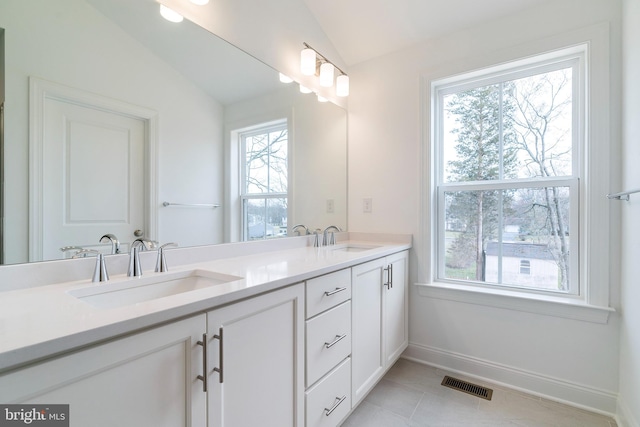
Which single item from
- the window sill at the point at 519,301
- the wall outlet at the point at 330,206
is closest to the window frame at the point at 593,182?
the window sill at the point at 519,301

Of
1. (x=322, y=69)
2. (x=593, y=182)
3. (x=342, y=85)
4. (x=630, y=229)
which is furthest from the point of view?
(x=342, y=85)

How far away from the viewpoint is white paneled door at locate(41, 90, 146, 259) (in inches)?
38.8

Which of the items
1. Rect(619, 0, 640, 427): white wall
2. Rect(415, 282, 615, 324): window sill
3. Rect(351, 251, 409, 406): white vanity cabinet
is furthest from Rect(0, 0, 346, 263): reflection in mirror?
Rect(619, 0, 640, 427): white wall

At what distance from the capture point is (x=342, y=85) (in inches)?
89.3

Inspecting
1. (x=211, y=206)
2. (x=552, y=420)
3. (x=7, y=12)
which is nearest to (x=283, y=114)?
(x=211, y=206)

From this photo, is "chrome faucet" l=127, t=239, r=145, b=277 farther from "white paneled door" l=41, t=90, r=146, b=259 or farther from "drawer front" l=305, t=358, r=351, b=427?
"drawer front" l=305, t=358, r=351, b=427

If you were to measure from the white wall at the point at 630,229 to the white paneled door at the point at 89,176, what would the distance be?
7.14ft

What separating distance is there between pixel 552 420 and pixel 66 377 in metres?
2.11

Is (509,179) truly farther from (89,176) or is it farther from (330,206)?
(89,176)

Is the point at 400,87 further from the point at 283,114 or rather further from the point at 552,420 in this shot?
the point at 552,420

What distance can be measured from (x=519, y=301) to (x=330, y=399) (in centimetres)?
131

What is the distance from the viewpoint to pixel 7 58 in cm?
91

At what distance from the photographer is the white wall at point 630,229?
4.32ft

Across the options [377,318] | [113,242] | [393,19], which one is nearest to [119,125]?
[113,242]
